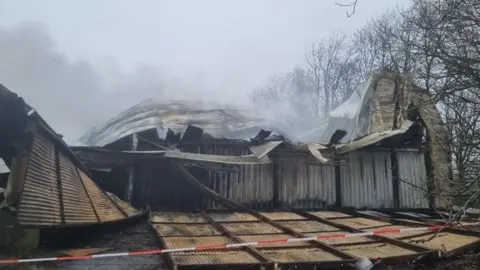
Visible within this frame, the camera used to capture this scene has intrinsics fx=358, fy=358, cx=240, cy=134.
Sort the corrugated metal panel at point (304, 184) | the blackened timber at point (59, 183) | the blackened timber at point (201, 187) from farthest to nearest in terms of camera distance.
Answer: the corrugated metal panel at point (304, 184), the blackened timber at point (201, 187), the blackened timber at point (59, 183)

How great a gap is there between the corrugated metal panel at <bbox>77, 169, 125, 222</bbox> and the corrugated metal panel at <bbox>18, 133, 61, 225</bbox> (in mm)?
1163

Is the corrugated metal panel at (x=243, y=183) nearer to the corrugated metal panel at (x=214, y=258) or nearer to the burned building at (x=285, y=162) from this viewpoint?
the burned building at (x=285, y=162)

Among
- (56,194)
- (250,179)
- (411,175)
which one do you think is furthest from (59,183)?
(411,175)

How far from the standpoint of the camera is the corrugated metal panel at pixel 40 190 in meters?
4.95

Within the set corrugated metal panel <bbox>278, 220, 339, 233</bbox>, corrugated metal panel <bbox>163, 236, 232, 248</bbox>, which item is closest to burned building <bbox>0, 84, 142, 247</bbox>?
corrugated metal panel <bbox>163, 236, 232, 248</bbox>

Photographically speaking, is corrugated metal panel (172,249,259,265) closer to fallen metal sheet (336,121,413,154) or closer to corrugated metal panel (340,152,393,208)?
fallen metal sheet (336,121,413,154)

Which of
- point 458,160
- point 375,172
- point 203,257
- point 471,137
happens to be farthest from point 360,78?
point 203,257

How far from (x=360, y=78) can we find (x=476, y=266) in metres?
21.3

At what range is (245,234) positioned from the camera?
6879 millimetres

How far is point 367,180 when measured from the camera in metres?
11.8

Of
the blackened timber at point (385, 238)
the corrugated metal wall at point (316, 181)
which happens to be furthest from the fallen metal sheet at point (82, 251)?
the corrugated metal wall at point (316, 181)

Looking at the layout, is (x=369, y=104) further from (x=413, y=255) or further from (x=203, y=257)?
(x=203, y=257)

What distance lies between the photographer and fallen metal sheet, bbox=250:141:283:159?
963 centimetres

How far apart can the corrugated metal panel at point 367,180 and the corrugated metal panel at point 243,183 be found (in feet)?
8.41
